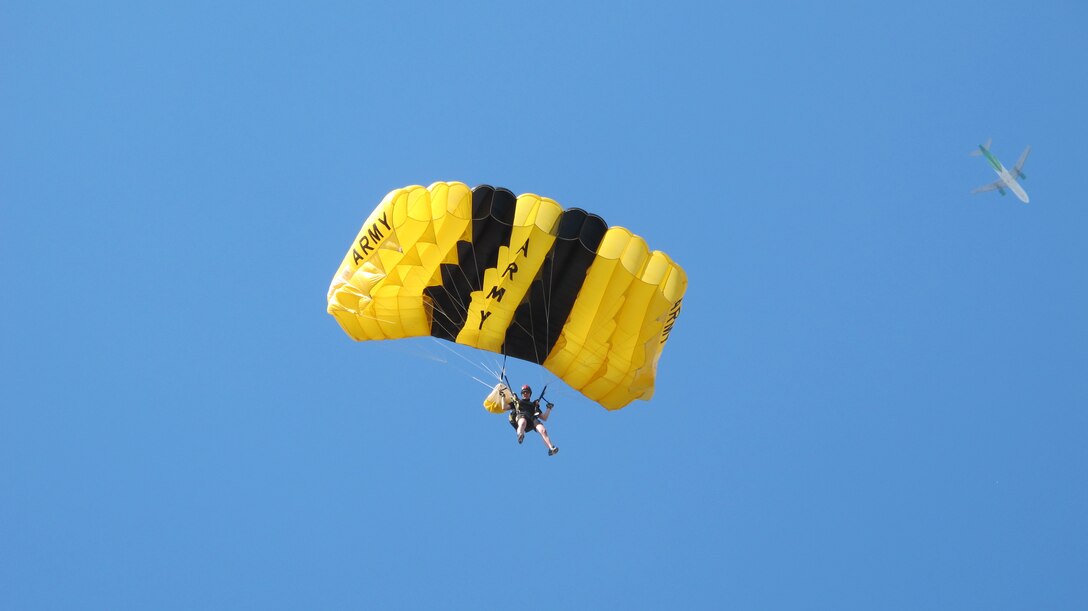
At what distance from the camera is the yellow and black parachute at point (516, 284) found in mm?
14453

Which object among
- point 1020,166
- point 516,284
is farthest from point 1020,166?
point 516,284

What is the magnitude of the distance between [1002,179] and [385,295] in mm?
26297

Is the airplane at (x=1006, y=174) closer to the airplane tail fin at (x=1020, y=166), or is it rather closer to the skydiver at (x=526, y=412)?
the airplane tail fin at (x=1020, y=166)

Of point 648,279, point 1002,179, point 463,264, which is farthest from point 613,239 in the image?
point 1002,179

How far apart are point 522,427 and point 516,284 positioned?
212 cm

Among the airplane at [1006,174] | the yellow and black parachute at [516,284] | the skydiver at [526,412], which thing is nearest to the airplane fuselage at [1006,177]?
the airplane at [1006,174]

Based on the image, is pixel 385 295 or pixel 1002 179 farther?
pixel 1002 179

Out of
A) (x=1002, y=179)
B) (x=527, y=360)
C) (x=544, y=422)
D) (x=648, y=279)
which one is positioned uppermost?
(x=1002, y=179)

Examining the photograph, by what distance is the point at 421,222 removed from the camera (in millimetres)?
14438

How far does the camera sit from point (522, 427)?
14.6 meters

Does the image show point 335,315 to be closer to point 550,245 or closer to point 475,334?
point 475,334

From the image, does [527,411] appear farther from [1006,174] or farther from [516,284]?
[1006,174]

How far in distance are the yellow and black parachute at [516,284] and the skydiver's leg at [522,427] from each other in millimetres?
1250

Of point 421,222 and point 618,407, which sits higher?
point 421,222
